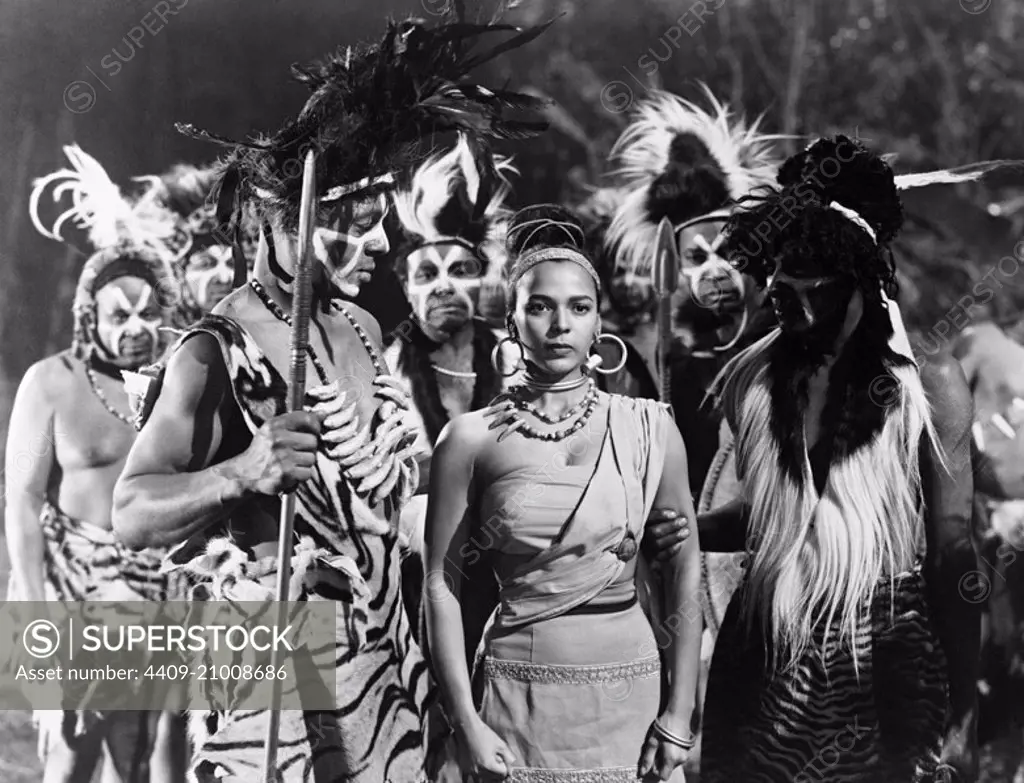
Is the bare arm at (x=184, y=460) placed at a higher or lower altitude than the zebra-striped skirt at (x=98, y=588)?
higher

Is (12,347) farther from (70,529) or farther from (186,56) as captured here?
(186,56)

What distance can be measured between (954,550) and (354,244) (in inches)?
63.0

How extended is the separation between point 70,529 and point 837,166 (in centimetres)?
206

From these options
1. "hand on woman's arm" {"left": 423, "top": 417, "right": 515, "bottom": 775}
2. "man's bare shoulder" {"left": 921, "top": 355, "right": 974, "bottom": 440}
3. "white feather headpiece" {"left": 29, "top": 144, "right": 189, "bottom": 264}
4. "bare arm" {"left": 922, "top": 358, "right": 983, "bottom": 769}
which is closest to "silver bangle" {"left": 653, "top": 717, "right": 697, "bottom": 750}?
"hand on woman's arm" {"left": 423, "top": 417, "right": 515, "bottom": 775}

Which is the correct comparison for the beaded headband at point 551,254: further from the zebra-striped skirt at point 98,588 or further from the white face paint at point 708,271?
the zebra-striped skirt at point 98,588

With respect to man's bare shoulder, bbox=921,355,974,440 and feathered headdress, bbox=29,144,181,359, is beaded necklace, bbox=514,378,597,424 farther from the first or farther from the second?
feathered headdress, bbox=29,144,181,359

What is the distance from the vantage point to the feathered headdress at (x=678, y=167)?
8.04 ft

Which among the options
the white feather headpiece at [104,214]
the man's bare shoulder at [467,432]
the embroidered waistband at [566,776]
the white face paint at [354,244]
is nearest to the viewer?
the embroidered waistband at [566,776]

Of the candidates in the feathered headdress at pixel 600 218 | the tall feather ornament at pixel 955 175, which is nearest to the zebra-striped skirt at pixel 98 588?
the feathered headdress at pixel 600 218

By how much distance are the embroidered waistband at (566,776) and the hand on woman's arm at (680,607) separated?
12cm

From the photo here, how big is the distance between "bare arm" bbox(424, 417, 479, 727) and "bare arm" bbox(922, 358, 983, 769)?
1.09m

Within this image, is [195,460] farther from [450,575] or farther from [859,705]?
[859,705]

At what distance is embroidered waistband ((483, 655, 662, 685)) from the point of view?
221 cm

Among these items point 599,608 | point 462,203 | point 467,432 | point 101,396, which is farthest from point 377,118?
point 599,608
